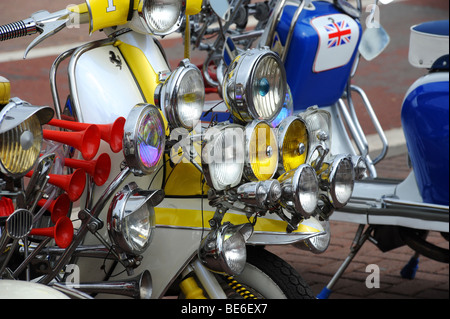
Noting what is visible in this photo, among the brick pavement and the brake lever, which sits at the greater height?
the brake lever

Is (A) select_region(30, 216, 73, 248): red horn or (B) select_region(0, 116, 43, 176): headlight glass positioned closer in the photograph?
(B) select_region(0, 116, 43, 176): headlight glass

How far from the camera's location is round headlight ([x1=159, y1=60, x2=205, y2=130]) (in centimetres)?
214

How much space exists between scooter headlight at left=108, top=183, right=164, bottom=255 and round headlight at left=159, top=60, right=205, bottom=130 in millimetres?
209

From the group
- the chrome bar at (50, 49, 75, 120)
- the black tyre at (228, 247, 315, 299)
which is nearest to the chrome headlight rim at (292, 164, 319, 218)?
the black tyre at (228, 247, 315, 299)

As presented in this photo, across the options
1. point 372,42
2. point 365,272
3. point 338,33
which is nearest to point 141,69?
point 338,33

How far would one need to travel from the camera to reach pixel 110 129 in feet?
7.13

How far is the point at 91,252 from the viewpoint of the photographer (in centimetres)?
229

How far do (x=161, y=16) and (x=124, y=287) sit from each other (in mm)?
811

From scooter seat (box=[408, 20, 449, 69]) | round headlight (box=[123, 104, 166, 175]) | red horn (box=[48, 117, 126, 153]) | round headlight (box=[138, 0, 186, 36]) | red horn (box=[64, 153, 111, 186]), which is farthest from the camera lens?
scooter seat (box=[408, 20, 449, 69])

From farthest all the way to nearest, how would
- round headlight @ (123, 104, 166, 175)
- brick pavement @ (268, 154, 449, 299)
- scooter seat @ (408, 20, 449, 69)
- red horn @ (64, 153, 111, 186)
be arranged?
1. brick pavement @ (268, 154, 449, 299)
2. scooter seat @ (408, 20, 449, 69)
3. red horn @ (64, 153, 111, 186)
4. round headlight @ (123, 104, 166, 175)

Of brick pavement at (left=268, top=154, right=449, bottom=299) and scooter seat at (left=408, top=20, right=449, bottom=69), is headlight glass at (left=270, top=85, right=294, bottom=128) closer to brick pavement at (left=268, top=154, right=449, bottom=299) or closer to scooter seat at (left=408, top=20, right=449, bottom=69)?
scooter seat at (left=408, top=20, right=449, bottom=69)

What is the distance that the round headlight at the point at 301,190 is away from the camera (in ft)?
7.06

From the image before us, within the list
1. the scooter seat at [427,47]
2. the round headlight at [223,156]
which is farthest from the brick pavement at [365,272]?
the round headlight at [223,156]
